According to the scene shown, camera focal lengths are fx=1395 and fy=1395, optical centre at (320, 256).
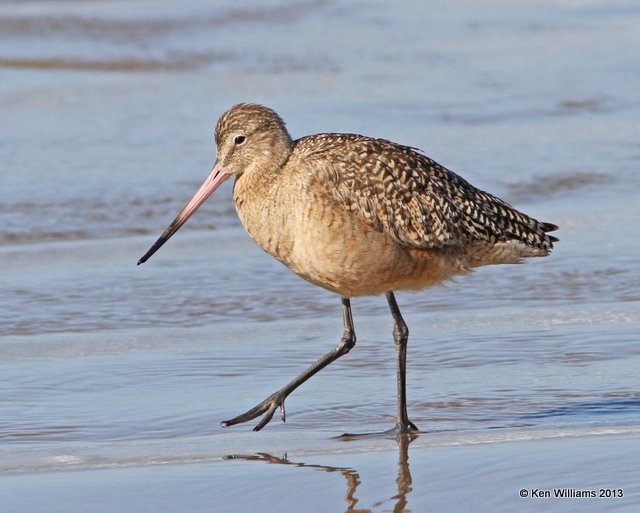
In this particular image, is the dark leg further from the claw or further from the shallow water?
the claw

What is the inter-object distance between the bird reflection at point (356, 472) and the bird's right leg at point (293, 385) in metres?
0.38

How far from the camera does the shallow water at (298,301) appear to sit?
4977 millimetres

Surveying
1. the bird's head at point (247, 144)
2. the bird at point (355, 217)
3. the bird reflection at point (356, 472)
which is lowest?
the bird reflection at point (356, 472)

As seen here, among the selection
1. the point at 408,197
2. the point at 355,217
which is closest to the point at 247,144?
the point at 355,217

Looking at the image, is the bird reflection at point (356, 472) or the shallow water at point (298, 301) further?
the shallow water at point (298, 301)

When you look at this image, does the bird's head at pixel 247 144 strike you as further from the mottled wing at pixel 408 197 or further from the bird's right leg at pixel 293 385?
the bird's right leg at pixel 293 385

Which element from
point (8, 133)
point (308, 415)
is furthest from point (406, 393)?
point (8, 133)

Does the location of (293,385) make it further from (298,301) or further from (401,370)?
(298,301)

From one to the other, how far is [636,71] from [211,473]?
9.38 meters

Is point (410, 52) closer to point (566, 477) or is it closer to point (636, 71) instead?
point (636, 71)

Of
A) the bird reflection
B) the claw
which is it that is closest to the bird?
the claw

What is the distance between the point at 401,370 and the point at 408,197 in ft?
2.44

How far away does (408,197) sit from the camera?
5934 millimetres

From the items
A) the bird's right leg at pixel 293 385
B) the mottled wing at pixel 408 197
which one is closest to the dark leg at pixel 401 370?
the bird's right leg at pixel 293 385
